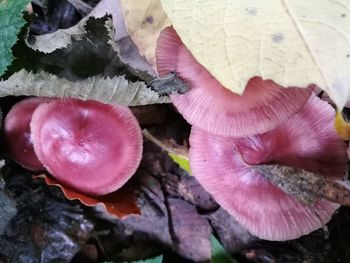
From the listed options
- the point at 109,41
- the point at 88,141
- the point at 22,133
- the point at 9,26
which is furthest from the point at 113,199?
the point at 9,26

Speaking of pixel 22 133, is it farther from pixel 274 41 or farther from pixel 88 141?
pixel 274 41

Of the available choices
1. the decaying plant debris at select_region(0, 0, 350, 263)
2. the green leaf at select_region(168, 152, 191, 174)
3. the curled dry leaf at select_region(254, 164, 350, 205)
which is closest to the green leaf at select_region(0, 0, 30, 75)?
the decaying plant debris at select_region(0, 0, 350, 263)

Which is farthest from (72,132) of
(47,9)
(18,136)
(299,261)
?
(299,261)

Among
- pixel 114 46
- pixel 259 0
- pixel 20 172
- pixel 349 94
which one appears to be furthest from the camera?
pixel 20 172

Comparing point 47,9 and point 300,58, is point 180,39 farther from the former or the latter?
point 47,9

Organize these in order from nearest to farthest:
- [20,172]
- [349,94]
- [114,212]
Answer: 1. [349,94]
2. [114,212]
3. [20,172]

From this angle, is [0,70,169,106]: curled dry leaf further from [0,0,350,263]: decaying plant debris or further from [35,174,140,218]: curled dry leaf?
[35,174,140,218]: curled dry leaf
